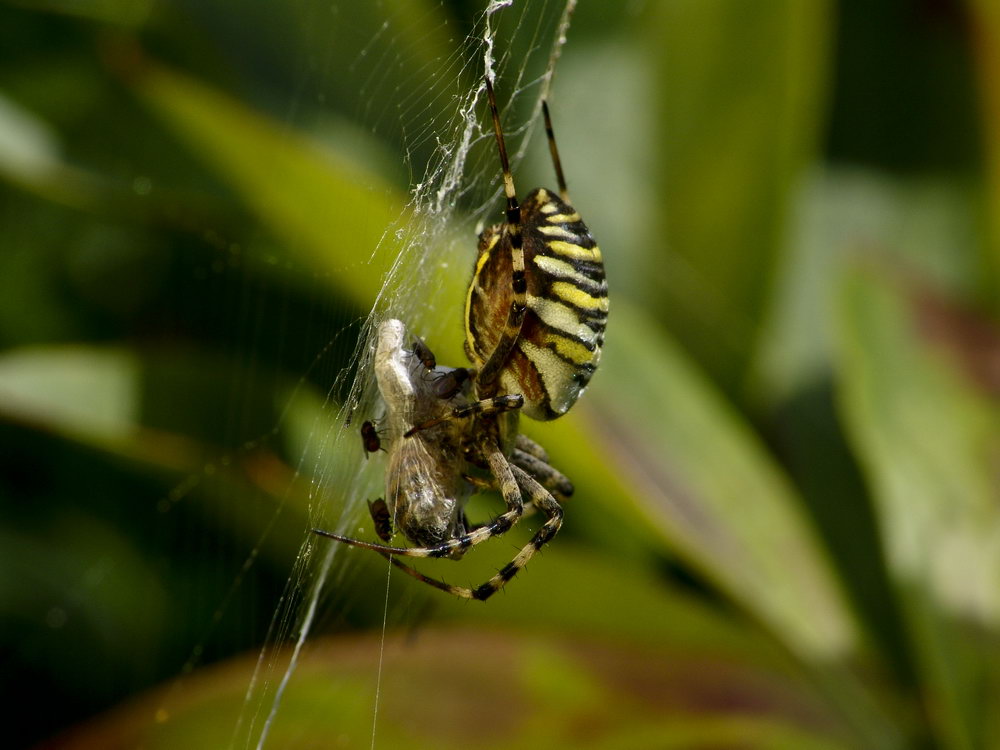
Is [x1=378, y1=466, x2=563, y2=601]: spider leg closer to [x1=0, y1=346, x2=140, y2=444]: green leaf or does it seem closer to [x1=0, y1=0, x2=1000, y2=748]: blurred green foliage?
[x1=0, y1=0, x2=1000, y2=748]: blurred green foliage

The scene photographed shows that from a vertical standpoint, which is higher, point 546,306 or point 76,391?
point 546,306

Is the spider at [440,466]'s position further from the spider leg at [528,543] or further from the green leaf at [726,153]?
the green leaf at [726,153]

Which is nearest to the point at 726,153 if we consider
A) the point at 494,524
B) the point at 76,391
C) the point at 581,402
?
the point at 581,402

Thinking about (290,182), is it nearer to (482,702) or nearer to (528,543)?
(528,543)

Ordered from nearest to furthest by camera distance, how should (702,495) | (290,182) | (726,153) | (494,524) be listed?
(494,524) → (290,182) → (702,495) → (726,153)


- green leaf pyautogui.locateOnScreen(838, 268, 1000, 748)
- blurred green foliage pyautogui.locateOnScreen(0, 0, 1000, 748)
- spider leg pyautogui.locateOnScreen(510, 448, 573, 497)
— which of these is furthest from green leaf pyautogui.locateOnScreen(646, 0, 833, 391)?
spider leg pyautogui.locateOnScreen(510, 448, 573, 497)

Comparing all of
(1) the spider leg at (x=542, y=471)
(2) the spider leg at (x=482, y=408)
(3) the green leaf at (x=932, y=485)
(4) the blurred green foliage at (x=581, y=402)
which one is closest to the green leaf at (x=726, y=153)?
(4) the blurred green foliage at (x=581, y=402)

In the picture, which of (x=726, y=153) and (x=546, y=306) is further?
(x=726, y=153)
